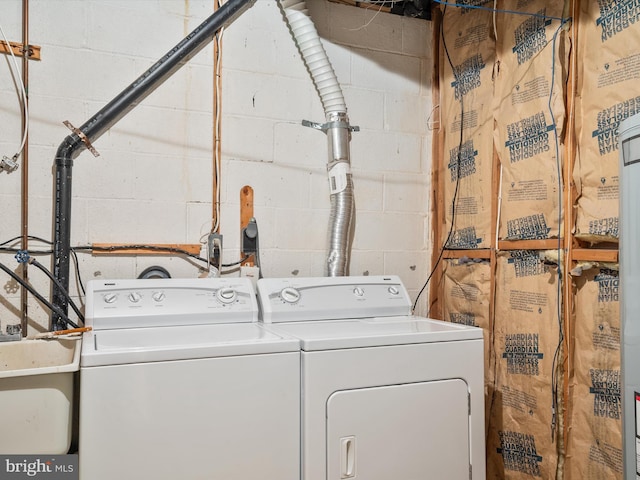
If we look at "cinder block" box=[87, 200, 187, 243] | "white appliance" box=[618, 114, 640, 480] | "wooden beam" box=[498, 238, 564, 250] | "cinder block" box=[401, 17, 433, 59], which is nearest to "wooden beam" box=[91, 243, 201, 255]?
"cinder block" box=[87, 200, 187, 243]

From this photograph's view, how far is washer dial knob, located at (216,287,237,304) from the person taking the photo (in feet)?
6.38

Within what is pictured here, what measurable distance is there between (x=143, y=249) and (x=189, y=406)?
2.96 ft

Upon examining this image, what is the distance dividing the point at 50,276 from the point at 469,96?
193 cm

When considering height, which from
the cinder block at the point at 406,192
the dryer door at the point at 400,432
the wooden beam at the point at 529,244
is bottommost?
the dryer door at the point at 400,432

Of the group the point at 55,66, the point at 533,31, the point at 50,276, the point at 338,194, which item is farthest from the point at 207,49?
the point at 533,31

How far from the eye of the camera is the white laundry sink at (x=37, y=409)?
4.58 feet

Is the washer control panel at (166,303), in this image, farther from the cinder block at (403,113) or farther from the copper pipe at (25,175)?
the cinder block at (403,113)

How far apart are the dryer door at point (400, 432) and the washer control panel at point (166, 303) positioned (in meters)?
0.58

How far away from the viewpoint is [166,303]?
186cm

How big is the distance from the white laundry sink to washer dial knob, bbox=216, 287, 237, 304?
582 mm

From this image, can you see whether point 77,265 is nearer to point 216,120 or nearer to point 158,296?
point 158,296

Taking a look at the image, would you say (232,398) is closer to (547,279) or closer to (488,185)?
(547,279)

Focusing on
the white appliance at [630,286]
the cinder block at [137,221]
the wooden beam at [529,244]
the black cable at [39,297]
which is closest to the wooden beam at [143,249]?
the cinder block at [137,221]

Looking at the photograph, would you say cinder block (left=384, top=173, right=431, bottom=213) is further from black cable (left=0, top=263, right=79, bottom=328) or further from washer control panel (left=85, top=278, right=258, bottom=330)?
black cable (left=0, top=263, right=79, bottom=328)
